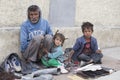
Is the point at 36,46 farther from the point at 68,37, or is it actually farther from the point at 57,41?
the point at 68,37

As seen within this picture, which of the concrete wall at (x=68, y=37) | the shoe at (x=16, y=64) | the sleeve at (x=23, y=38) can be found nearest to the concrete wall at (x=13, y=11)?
the concrete wall at (x=68, y=37)

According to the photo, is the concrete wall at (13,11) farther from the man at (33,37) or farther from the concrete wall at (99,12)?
the concrete wall at (99,12)

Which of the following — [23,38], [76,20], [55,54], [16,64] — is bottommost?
[16,64]

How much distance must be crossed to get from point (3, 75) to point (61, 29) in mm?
2234

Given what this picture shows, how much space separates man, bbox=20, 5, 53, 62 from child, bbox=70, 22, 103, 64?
0.67m

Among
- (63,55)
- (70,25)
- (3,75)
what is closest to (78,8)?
(70,25)

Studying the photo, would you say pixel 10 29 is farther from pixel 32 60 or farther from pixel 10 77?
pixel 10 77

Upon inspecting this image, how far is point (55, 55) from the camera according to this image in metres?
5.30

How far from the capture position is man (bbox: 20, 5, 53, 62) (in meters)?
5.21

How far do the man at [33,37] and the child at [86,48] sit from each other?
67 cm

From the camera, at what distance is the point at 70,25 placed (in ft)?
21.8

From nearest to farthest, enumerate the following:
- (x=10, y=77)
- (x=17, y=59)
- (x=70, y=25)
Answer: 1. (x=10, y=77)
2. (x=17, y=59)
3. (x=70, y=25)

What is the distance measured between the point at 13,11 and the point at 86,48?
1.57 meters

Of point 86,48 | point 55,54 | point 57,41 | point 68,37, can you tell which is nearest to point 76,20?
point 68,37
